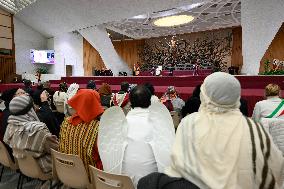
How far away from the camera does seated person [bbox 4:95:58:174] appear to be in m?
2.48

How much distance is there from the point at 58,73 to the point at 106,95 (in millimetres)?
13513

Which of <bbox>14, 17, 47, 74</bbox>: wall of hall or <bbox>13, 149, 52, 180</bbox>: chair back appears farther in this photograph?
<bbox>14, 17, 47, 74</bbox>: wall of hall

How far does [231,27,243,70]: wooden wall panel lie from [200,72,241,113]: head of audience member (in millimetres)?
15708

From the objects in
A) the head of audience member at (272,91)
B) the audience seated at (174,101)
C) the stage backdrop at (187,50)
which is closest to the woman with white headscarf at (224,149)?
the head of audience member at (272,91)

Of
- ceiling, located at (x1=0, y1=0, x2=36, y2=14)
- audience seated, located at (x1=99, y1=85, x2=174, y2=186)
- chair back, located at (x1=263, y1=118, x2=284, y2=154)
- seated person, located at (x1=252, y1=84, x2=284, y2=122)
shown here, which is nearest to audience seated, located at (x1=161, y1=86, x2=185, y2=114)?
seated person, located at (x1=252, y1=84, x2=284, y2=122)

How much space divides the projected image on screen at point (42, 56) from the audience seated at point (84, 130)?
52.4 feet

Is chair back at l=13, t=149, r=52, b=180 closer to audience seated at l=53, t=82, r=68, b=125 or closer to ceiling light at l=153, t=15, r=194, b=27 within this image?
audience seated at l=53, t=82, r=68, b=125

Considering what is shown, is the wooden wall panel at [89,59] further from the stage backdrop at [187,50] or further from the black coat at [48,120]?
the black coat at [48,120]

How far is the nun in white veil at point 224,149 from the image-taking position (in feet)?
3.56

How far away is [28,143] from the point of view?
248 cm

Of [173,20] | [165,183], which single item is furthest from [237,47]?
[165,183]

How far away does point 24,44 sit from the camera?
16734 millimetres

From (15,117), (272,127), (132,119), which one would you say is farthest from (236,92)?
(15,117)

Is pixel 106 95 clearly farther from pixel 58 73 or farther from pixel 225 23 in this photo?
pixel 58 73
